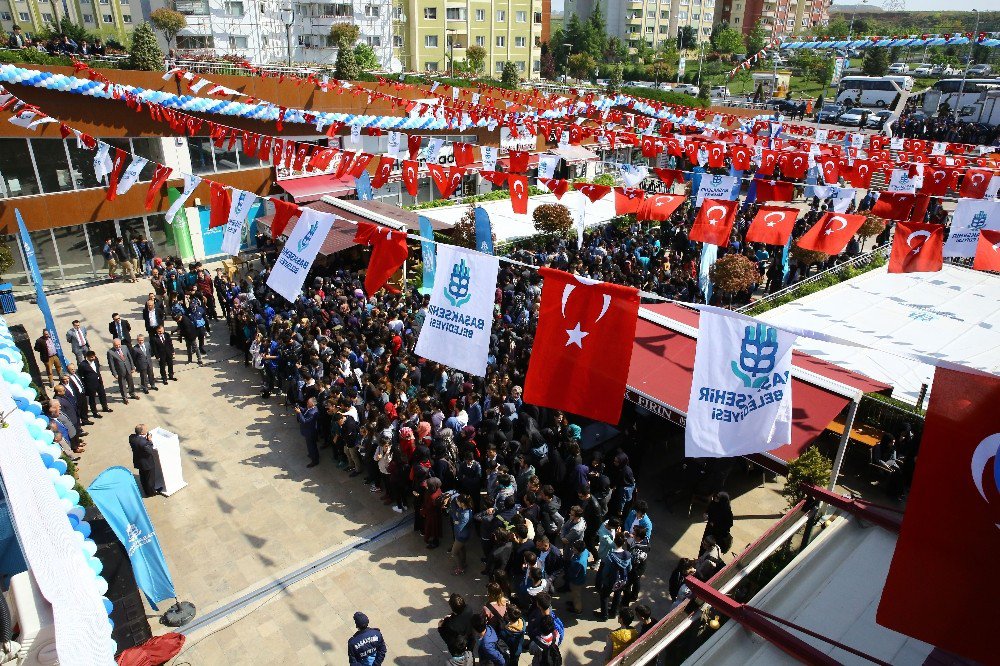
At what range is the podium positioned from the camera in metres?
10.5

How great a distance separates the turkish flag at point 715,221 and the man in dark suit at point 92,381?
12697 mm

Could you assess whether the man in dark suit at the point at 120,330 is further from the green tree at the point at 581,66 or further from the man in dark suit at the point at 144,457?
the green tree at the point at 581,66

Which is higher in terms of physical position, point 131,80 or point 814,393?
point 131,80

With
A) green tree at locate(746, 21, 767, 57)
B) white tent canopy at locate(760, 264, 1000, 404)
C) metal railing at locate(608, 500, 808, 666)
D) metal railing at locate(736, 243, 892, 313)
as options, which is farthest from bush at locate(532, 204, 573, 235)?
green tree at locate(746, 21, 767, 57)

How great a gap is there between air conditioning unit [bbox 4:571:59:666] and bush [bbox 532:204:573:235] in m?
18.7

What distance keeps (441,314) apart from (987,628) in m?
6.15

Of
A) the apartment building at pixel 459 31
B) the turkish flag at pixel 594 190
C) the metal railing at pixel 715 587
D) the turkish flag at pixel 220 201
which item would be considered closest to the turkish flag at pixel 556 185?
the turkish flag at pixel 594 190

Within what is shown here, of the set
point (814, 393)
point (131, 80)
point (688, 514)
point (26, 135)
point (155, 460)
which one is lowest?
point (688, 514)

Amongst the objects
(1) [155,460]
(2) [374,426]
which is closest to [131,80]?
(1) [155,460]

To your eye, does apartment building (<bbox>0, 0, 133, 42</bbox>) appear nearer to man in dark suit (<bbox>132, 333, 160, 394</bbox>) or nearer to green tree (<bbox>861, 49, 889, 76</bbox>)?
man in dark suit (<bbox>132, 333, 160, 394</bbox>)

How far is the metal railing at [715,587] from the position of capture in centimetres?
479

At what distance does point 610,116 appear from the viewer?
34750 millimetres

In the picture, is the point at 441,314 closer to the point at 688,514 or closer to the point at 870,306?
the point at 688,514

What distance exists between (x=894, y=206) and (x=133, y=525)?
1689 centimetres
